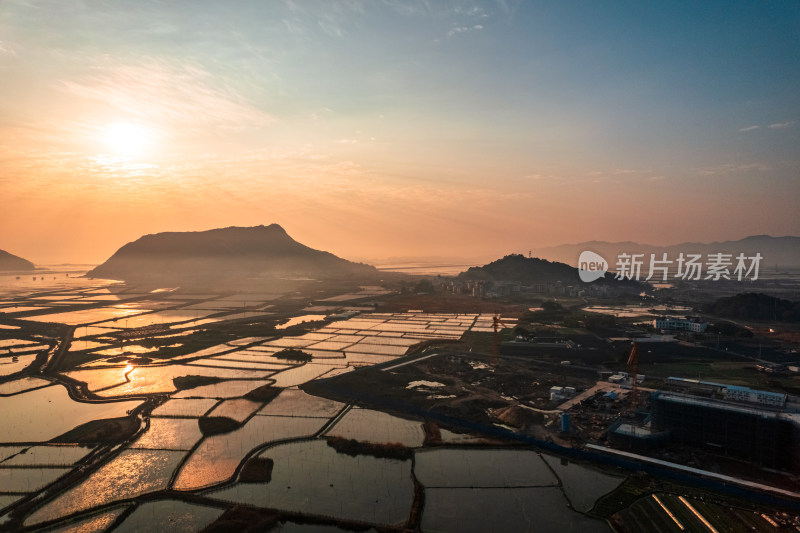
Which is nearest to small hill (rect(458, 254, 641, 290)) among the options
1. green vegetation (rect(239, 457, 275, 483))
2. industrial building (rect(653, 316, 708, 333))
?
industrial building (rect(653, 316, 708, 333))

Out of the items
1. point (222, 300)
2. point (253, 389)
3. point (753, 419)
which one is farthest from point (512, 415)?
point (222, 300)

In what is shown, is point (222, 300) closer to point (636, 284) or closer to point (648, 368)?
point (648, 368)

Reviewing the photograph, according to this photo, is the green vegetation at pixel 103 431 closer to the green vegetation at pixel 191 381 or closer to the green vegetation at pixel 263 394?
the green vegetation at pixel 263 394

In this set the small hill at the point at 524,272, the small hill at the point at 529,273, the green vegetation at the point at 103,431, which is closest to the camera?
the green vegetation at the point at 103,431

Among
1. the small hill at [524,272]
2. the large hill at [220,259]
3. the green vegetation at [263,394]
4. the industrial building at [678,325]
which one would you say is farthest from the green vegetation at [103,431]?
the large hill at [220,259]

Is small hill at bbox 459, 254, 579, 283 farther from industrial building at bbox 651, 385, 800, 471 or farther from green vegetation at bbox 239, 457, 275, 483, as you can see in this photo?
green vegetation at bbox 239, 457, 275, 483

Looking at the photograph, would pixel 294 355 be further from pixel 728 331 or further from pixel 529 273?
pixel 529 273
